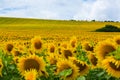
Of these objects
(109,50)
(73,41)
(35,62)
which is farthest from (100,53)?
(73,41)

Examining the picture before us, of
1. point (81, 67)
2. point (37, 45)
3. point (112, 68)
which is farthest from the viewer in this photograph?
point (37, 45)

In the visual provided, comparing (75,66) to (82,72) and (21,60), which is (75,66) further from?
(21,60)

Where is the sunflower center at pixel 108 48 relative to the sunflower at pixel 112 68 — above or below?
above

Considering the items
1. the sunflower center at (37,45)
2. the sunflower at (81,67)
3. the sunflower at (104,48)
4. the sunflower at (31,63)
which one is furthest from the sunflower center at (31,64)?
the sunflower center at (37,45)

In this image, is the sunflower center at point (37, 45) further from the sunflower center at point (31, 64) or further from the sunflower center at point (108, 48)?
the sunflower center at point (108, 48)

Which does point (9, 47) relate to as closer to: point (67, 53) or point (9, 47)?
point (9, 47)

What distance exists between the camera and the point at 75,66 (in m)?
4.03

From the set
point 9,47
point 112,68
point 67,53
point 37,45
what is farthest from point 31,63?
point 9,47

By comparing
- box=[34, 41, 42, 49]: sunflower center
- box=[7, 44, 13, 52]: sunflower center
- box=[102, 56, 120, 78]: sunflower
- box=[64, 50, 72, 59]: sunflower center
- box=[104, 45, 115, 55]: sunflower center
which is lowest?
box=[7, 44, 13, 52]: sunflower center

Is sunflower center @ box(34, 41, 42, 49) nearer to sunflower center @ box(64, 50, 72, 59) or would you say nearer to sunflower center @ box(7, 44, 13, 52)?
sunflower center @ box(7, 44, 13, 52)

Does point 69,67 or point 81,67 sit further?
point 81,67

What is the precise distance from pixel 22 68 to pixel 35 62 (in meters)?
0.15

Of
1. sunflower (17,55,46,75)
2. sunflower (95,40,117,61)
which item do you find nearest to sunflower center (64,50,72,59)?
sunflower (17,55,46,75)

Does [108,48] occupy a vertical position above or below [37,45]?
above
